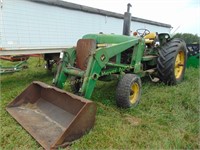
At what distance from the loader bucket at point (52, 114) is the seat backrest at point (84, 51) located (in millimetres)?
663

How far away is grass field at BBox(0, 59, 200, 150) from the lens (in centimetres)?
273

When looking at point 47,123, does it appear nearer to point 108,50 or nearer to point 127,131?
point 127,131

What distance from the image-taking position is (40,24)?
20.3ft

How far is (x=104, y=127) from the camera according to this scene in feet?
10.2

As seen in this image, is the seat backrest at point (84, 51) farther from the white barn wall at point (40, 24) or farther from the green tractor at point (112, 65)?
the white barn wall at point (40, 24)

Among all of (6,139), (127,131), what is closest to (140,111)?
(127,131)

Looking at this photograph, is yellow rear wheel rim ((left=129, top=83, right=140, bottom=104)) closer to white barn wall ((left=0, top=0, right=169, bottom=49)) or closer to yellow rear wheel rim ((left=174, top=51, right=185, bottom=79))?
yellow rear wheel rim ((left=174, top=51, right=185, bottom=79))

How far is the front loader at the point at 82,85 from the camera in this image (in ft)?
9.26

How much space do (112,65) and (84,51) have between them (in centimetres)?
55

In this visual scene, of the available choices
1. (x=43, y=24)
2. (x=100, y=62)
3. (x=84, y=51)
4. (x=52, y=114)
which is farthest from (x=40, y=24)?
(x=52, y=114)

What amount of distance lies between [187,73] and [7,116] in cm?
501

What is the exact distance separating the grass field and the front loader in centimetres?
14

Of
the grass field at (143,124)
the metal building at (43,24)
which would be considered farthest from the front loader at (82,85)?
the metal building at (43,24)

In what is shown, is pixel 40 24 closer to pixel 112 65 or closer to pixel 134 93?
pixel 112 65
